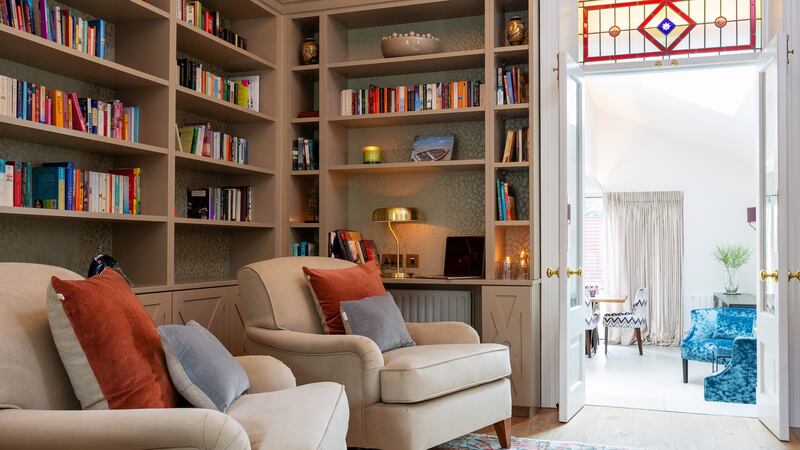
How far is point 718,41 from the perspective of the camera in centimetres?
455

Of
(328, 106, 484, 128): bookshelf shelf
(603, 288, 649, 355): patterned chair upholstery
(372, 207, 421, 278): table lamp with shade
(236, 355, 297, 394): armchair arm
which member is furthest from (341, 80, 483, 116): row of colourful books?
(603, 288, 649, 355): patterned chair upholstery

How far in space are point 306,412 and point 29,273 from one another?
0.97 metres

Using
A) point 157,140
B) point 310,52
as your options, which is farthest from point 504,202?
point 157,140

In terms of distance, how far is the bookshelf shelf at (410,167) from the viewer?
465 cm

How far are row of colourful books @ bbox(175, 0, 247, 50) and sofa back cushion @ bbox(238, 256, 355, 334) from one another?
4.89 ft

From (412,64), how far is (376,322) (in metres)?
1.99

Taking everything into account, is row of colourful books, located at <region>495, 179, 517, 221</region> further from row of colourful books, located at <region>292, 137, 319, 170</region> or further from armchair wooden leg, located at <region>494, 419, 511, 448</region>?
armchair wooden leg, located at <region>494, 419, 511, 448</region>

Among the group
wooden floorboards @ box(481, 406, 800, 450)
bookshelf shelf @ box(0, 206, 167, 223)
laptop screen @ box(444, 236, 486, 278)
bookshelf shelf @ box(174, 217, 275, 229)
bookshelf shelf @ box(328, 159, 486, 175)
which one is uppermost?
bookshelf shelf @ box(328, 159, 486, 175)

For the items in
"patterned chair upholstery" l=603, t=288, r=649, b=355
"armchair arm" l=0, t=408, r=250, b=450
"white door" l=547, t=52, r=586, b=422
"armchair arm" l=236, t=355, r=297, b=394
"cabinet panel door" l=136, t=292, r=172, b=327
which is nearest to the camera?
"armchair arm" l=0, t=408, r=250, b=450

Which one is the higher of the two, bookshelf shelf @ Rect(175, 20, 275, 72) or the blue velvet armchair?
bookshelf shelf @ Rect(175, 20, 275, 72)

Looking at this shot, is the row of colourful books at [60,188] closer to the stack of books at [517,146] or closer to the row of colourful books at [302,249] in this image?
the row of colourful books at [302,249]

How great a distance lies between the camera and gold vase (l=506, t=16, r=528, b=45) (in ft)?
15.1

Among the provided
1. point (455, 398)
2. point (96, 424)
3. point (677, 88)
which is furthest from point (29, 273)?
point (677, 88)

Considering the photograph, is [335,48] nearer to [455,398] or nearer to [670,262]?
[455,398]
